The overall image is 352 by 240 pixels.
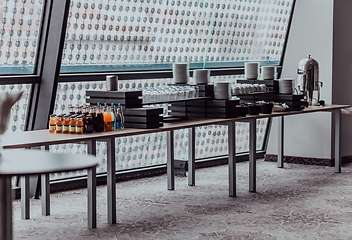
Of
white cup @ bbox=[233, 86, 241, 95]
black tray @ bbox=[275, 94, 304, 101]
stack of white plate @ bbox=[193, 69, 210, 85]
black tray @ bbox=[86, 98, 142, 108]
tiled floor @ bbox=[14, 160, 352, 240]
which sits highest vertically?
stack of white plate @ bbox=[193, 69, 210, 85]

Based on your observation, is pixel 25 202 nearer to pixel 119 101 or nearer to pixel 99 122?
pixel 99 122

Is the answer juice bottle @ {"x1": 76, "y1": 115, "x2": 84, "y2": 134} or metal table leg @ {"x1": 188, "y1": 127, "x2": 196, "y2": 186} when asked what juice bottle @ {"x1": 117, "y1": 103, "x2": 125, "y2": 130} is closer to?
juice bottle @ {"x1": 76, "y1": 115, "x2": 84, "y2": 134}

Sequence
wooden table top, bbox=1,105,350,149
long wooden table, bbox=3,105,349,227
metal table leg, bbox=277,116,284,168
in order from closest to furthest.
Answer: wooden table top, bbox=1,105,350,149, long wooden table, bbox=3,105,349,227, metal table leg, bbox=277,116,284,168

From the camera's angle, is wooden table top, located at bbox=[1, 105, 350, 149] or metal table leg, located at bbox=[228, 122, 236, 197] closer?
wooden table top, located at bbox=[1, 105, 350, 149]

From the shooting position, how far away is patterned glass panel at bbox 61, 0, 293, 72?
5.36 m

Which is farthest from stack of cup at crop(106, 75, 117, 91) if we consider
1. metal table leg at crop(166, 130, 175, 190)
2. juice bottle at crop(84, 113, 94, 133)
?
metal table leg at crop(166, 130, 175, 190)

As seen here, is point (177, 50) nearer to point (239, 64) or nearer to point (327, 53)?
point (239, 64)

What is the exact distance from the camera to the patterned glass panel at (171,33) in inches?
211

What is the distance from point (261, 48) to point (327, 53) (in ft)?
3.02

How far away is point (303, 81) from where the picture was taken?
6582 millimetres

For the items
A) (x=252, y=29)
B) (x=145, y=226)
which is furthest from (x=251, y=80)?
(x=145, y=226)

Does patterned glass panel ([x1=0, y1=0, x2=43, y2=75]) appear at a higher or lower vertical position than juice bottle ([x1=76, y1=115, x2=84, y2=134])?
higher

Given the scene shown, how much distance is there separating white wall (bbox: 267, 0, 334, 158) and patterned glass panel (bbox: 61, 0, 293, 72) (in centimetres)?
27

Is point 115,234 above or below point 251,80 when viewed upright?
below
